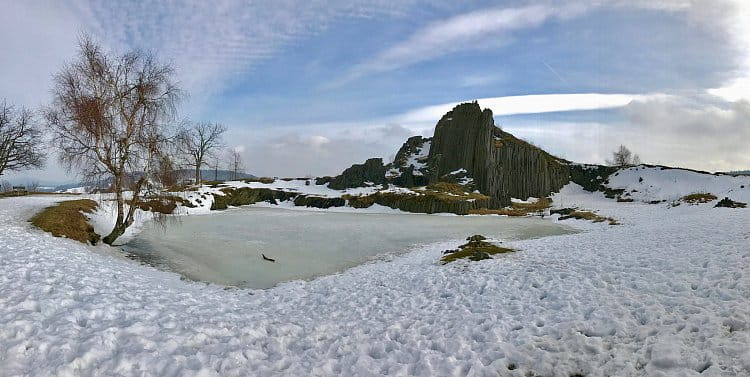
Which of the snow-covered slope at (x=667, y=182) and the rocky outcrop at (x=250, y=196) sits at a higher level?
the snow-covered slope at (x=667, y=182)

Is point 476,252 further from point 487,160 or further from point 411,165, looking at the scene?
point 411,165

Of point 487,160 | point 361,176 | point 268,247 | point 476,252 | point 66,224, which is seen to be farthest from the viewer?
point 361,176

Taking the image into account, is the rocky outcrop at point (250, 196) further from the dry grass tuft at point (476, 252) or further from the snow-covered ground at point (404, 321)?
the snow-covered ground at point (404, 321)

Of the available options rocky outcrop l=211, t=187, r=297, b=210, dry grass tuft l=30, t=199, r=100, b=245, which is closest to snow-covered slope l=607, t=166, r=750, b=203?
rocky outcrop l=211, t=187, r=297, b=210

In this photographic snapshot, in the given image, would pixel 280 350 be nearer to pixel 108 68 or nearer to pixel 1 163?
pixel 108 68

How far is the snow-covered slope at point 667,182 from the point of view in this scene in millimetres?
63750

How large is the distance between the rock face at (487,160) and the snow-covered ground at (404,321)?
204ft

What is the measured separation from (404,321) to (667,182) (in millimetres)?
85533

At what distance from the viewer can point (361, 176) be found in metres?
80.7

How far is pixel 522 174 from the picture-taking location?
7775 cm

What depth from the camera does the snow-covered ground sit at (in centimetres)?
543

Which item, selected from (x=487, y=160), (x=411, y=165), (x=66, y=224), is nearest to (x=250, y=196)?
(x=411, y=165)

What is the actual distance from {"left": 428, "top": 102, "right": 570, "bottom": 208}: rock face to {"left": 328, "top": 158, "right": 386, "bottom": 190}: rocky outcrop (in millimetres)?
11595

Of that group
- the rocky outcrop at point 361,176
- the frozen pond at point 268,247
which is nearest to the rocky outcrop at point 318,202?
the rocky outcrop at point 361,176
